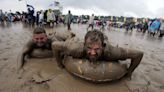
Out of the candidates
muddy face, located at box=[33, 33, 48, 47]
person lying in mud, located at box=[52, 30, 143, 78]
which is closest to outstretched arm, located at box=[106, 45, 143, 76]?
person lying in mud, located at box=[52, 30, 143, 78]

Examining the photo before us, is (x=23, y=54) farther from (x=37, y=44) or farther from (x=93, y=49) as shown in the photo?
(x=93, y=49)

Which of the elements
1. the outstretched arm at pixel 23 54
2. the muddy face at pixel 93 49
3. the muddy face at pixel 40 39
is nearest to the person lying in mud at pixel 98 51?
the muddy face at pixel 93 49

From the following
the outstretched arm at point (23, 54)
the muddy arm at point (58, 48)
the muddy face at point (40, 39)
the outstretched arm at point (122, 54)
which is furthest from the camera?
the muddy face at point (40, 39)

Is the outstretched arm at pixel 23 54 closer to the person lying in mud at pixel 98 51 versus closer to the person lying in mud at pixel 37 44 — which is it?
the person lying in mud at pixel 37 44

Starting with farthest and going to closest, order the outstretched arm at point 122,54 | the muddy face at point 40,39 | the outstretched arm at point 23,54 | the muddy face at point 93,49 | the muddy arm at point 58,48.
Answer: the muddy face at point 40,39 → the outstretched arm at point 23,54 → the muddy arm at point 58,48 → the outstretched arm at point 122,54 → the muddy face at point 93,49

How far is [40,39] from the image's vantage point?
4891 mm

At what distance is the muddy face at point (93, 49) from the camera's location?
3.39 metres

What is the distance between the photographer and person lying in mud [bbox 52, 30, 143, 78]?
3416mm

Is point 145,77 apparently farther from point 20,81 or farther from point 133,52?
point 20,81

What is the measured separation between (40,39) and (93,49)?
6.71ft

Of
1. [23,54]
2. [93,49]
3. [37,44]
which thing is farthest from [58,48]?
[23,54]

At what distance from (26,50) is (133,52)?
2988mm

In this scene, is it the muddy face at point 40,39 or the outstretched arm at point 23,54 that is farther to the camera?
the muddy face at point 40,39

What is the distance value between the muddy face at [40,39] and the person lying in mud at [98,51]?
3.13ft
